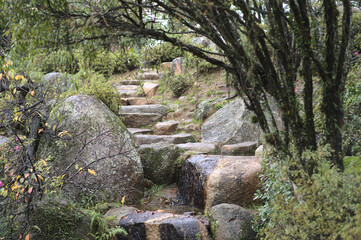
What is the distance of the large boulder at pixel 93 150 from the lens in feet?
18.1

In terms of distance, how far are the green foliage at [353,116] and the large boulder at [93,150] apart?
11.0 feet

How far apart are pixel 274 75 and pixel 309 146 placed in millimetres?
647

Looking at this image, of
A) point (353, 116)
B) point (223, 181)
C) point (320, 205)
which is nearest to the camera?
point (320, 205)

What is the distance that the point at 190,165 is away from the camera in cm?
636

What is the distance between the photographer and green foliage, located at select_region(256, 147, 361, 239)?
2.15 meters

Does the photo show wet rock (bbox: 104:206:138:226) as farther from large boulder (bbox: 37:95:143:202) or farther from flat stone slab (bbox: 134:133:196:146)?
flat stone slab (bbox: 134:133:196:146)

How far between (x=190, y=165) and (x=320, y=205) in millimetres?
4092

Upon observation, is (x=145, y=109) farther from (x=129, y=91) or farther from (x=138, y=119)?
(x=129, y=91)

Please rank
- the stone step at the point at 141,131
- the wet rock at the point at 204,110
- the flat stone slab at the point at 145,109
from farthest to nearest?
1. the flat stone slab at the point at 145,109
2. the wet rock at the point at 204,110
3. the stone step at the point at 141,131

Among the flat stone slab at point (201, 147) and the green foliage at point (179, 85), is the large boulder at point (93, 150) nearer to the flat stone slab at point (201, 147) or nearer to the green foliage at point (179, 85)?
the flat stone slab at point (201, 147)

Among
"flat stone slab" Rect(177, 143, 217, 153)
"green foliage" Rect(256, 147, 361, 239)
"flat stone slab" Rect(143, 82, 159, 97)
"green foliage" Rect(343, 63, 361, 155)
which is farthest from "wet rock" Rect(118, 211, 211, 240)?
"flat stone slab" Rect(143, 82, 159, 97)

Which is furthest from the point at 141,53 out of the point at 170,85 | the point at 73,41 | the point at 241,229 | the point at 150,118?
the point at 170,85

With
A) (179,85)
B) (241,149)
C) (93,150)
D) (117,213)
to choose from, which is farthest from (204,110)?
(117,213)

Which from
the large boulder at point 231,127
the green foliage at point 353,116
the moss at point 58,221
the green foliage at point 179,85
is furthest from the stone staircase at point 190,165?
the green foliage at point 353,116
